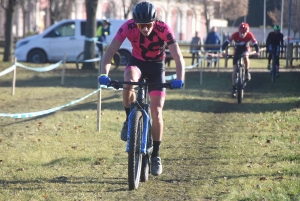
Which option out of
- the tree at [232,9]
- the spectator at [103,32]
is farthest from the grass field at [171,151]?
the tree at [232,9]

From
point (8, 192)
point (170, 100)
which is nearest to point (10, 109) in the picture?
point (170, 100)

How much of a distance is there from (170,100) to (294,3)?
1068 centimetres

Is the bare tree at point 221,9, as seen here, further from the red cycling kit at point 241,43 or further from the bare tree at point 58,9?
the red cycling kit at point 241,43

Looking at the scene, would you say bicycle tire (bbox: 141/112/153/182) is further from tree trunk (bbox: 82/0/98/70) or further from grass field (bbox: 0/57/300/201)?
tree trunk (bbox: 82/0/98/70)

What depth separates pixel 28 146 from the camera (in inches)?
376

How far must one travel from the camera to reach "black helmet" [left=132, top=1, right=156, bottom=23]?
665cm

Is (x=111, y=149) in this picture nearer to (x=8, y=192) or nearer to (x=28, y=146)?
(x=28, y=146)

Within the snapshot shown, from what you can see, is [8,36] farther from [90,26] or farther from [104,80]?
[104,80]

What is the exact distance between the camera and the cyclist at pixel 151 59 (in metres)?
6.96

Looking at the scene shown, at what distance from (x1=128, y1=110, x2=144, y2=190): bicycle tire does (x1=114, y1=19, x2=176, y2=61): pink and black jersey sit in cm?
83

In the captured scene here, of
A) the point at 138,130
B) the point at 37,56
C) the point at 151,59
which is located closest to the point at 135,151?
the point at 138,130

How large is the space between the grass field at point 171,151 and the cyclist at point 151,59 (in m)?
0.67

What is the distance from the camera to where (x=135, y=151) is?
654 centimetres

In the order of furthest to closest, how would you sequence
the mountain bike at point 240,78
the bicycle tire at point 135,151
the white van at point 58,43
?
the white van at point 58,43, the mountain bike at point 240,78, the bicycle tire at point 135,151
